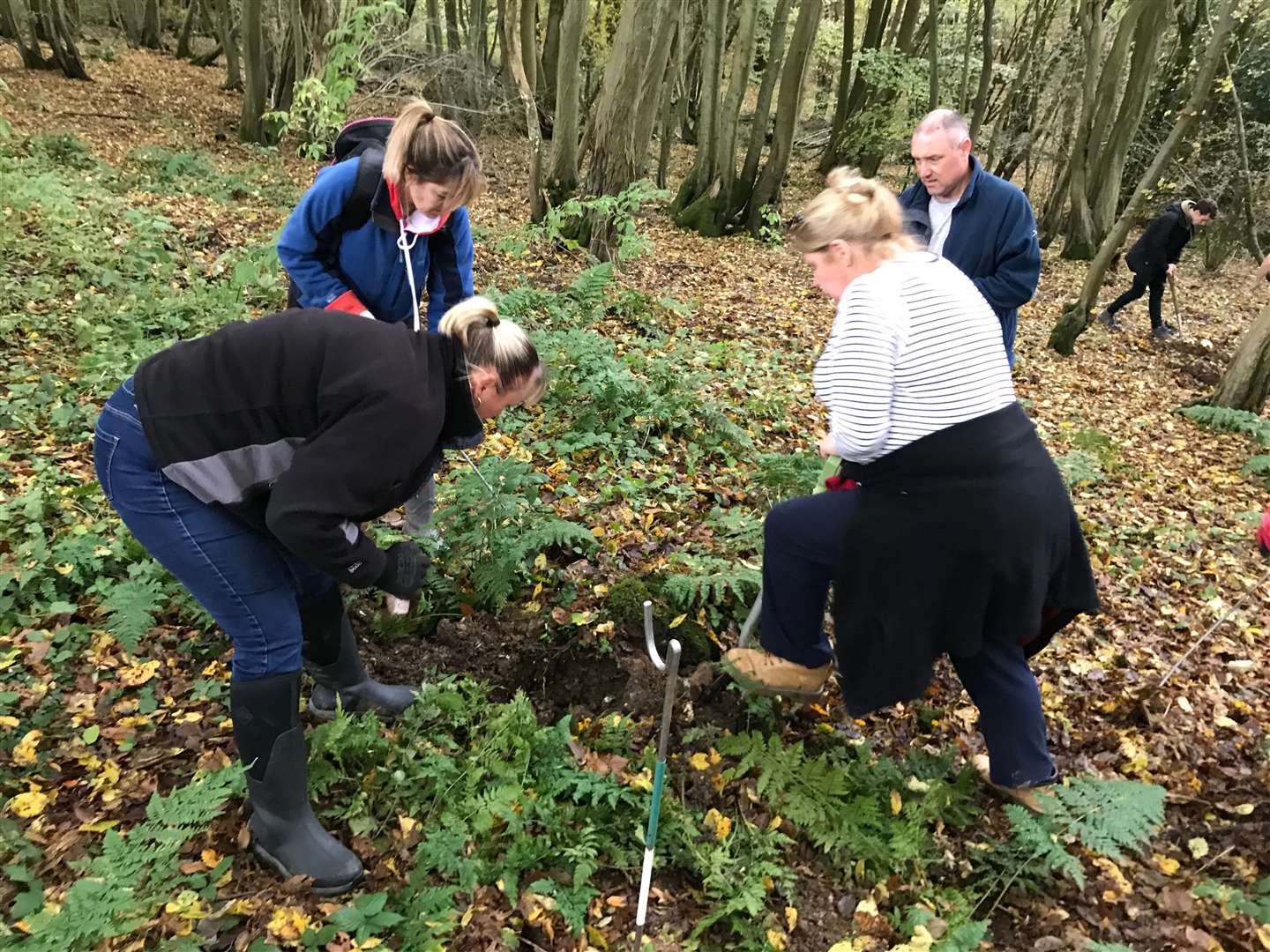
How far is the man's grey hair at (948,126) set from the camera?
4.03 meters

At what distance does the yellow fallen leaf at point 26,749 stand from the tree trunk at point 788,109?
12.1 m

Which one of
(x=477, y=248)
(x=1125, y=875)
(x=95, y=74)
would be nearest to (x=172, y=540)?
(x=1125, y=875)

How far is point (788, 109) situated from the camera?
43.5 feet

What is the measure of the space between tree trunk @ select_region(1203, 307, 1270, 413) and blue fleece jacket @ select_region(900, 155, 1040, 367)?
5382 mm

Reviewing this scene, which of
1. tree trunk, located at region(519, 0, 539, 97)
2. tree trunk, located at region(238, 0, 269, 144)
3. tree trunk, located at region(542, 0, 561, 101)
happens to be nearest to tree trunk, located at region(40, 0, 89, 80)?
tree trunk, located at region(238, 0, 269, 144)

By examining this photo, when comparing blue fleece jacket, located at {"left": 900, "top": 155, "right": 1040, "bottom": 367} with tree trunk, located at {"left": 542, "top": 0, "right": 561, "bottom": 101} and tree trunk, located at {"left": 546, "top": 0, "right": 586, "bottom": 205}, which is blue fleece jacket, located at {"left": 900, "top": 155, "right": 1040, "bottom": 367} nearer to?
tree trunk, located at {"left": 546, "top": 0, "right": 586, "bottom": 205}

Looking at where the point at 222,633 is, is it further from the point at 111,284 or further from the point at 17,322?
the point at 111,284

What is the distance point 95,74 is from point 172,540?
821 inches

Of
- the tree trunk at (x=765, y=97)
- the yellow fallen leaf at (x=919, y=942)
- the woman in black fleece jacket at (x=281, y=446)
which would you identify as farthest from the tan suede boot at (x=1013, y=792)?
the tree trunk at (x=765, y=97)

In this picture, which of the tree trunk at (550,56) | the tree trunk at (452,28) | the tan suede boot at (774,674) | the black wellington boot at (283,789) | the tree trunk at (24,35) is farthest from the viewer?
the tree trunk at (452,28)

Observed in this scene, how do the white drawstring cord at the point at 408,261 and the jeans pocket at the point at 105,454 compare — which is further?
the white drawstring cord at the point at 408,261

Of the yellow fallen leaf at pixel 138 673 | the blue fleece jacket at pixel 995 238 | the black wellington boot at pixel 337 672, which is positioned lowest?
the yellow fallen leaf at pixel 138 673

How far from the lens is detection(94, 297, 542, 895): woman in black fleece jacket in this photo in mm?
2047

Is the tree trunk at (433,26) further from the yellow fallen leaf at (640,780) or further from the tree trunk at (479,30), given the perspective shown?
the yellow fallen leaf at (640,780)
